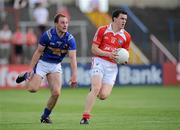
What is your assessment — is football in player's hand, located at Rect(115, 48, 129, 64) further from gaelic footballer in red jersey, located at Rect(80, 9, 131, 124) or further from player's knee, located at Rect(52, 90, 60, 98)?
player's knee, located at Rect(52, 90, 60, 98)

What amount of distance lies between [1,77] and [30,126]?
62.7 feet

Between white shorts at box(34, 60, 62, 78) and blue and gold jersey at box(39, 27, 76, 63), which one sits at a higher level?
blue and gold jersey at box(39, 27, 76, 63)

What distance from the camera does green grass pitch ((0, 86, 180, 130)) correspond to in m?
16.7

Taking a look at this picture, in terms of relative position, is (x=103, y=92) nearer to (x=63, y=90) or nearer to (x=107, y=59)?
(x=107, y=59)

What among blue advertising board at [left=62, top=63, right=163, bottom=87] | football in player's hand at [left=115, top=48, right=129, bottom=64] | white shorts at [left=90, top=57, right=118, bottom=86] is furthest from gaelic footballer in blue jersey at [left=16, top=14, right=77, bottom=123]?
blue advertising board at [left=62, top=63, right=163, bottom=87]

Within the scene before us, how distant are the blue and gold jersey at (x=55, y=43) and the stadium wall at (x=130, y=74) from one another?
59.0ft

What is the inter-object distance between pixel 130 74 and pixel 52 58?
2028 cm

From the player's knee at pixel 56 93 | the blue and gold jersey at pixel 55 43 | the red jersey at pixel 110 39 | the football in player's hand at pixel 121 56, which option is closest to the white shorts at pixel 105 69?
the red jersey at pixel 110 39

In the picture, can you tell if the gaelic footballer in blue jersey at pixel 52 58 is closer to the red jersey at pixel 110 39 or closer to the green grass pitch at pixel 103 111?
the red jersey at pixel 110 39

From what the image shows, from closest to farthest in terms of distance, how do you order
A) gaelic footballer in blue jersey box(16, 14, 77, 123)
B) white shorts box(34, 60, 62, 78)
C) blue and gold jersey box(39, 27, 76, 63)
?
1. gaelic footballer in blue jersey box(16, 14, 77, 123)
2. blue and gold jersey box(39, 27, 76, 63)
3. white shorts box(34, 60, 62, 78)

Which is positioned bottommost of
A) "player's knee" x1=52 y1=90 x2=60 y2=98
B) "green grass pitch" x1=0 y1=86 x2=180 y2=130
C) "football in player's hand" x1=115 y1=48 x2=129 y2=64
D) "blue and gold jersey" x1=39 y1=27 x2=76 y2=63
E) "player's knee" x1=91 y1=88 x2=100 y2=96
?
"green grass pitch" x1=0 y1=86 x2=180 y2=130

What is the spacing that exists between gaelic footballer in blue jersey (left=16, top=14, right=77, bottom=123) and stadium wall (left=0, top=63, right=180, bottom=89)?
57.2 ft

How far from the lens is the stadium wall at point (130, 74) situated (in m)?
35.6

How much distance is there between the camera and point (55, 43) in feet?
57.5
